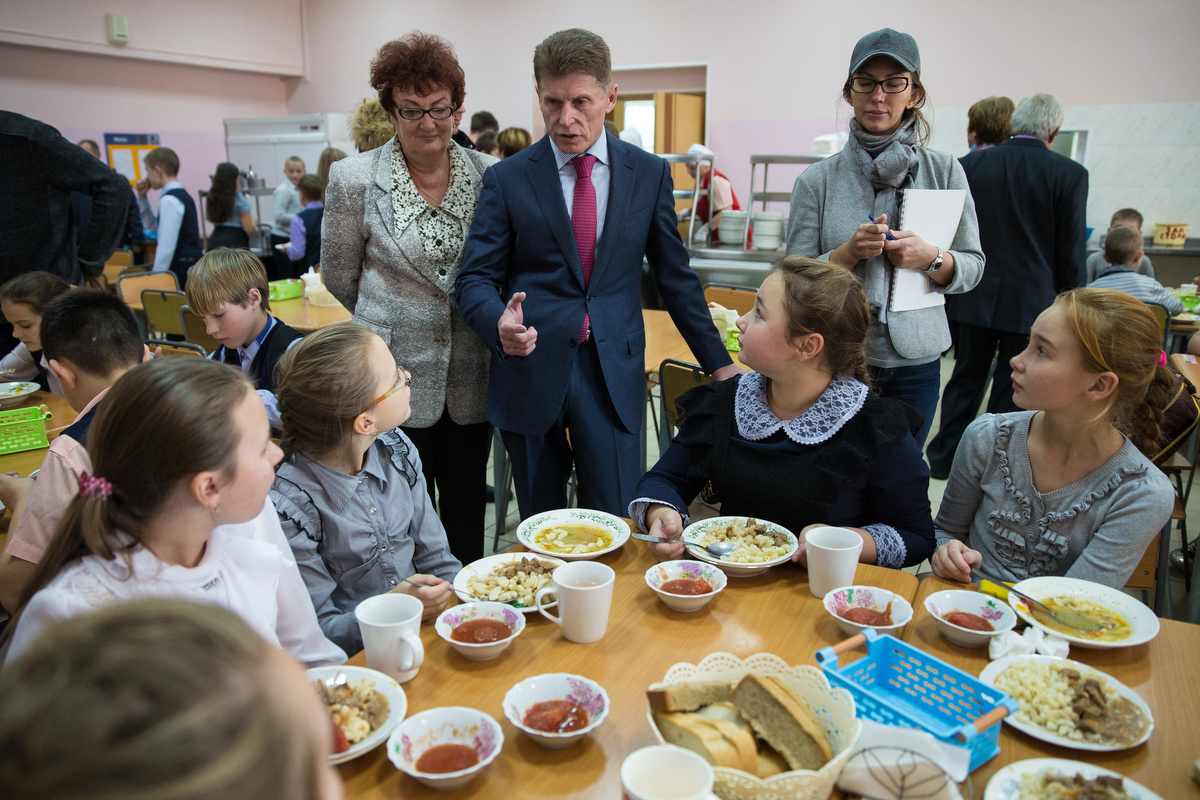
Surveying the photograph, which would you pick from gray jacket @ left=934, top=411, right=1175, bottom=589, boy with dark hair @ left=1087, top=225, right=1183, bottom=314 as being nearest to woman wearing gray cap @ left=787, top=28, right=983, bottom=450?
gray jacket @ left=934, top=411, right=1175, bottom=589

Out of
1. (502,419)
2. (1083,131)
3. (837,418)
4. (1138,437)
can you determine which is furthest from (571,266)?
(1083,131)

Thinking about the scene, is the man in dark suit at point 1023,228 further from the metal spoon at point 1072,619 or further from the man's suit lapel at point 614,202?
the metal spoon at point 1072,619

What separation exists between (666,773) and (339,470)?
1.00m

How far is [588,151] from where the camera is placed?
214 centimetres

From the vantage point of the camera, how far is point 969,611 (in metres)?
1.30

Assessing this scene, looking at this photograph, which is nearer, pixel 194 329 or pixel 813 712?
pixel 813 712

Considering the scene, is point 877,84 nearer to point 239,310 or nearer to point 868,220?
point 868,220

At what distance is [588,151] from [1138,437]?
148 centimetres

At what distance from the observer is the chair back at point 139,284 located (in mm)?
5094

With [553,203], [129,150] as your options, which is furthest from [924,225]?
[129,150]

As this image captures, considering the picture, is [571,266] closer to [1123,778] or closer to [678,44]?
[1123,778]

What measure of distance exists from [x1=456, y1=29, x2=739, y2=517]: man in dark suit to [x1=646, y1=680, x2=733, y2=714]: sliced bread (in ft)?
4.09

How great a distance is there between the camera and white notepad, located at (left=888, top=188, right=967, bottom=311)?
216 cm

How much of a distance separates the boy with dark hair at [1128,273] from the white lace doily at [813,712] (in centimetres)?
466
